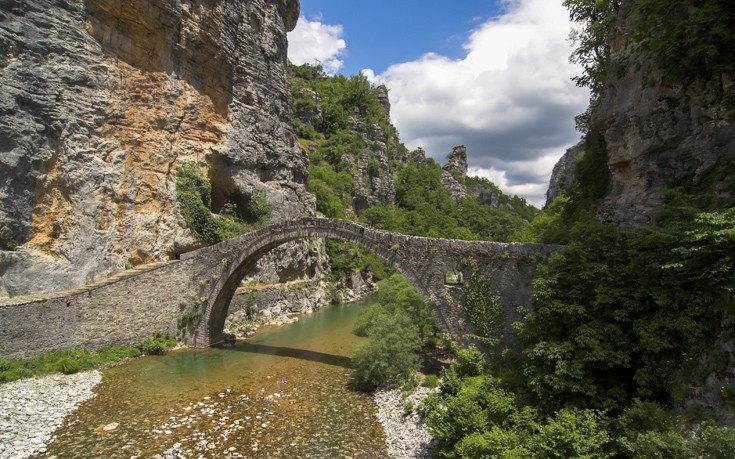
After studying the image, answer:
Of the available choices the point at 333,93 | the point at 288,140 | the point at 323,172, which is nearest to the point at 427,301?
the point at 288,140

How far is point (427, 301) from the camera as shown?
12.8 m

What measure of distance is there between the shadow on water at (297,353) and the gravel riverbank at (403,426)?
10.9 ft

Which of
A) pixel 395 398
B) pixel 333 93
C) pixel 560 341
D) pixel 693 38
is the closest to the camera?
pixel 560 341

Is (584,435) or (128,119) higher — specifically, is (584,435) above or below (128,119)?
below

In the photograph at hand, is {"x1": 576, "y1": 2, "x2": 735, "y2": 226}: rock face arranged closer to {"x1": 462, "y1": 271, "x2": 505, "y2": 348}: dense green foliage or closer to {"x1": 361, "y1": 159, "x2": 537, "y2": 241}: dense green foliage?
{"x1": 462, "y1": 271, "x2": 505, "y2": 348}: dense green foliage

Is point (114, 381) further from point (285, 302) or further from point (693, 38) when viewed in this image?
point (693, 38)

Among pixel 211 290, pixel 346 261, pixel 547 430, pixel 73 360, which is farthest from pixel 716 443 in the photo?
pixel 346 261

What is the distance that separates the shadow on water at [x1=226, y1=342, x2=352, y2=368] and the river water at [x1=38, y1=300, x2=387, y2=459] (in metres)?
0.04

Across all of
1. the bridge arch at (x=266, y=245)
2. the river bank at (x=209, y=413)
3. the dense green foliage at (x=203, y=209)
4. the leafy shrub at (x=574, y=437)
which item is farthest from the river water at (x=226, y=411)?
the dense green foliage at (x=203, y=209)

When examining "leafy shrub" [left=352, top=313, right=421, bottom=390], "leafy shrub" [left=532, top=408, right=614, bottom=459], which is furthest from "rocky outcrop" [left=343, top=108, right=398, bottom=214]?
"leafy shrub" [left=532, top=408, right=614, bottom=459]

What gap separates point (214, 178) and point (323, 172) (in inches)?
960

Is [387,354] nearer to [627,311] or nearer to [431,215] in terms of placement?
[627,311]

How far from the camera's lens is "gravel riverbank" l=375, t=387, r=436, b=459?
824 centimetres

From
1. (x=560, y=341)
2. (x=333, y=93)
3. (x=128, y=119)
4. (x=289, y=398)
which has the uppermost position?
(x=333, y=93)
